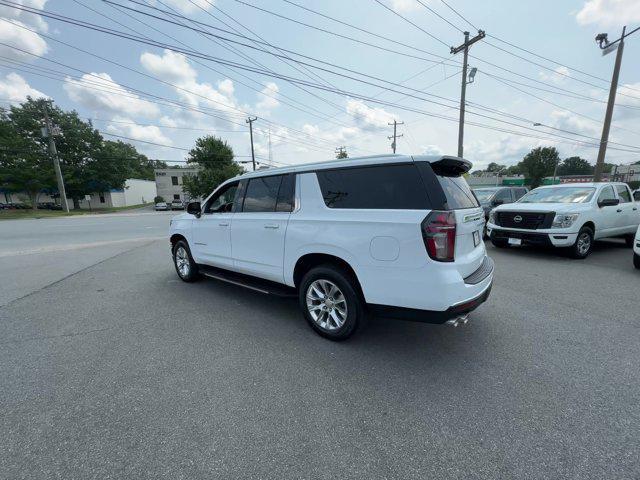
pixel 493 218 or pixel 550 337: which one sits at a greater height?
pixel 493 218

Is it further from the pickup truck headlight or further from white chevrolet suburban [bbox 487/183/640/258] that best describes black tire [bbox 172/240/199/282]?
the pickup truck headlight

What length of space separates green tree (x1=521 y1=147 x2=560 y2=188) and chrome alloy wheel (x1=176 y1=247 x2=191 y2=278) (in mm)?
81067

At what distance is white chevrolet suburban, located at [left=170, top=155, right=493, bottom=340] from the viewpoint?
2594 millimetres

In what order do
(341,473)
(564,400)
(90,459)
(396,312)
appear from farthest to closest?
(396,312) → (564,400) → (90,459) → (341,473)

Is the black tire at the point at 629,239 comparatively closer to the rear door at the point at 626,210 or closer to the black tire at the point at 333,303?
the rear door at the point at 626,210

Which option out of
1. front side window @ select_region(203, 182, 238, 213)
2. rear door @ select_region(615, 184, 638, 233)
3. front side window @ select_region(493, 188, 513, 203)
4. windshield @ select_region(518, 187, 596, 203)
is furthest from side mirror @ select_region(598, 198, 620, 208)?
front side window @ select_region(203, 182, 238, 213)

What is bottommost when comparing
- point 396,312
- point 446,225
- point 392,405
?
point 392,405

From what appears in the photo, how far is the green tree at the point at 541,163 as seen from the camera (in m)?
67.9

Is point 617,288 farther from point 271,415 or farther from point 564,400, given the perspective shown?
point 271,415

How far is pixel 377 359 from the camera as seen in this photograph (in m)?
2.95

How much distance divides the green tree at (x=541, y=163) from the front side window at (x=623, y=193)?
72.5m

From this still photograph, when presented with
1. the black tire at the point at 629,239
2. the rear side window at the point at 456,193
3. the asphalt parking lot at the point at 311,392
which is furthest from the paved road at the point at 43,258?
the black tire at the point at 629,239

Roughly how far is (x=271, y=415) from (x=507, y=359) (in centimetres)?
230

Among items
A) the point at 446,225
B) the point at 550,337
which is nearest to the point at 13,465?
the point at 446,225
